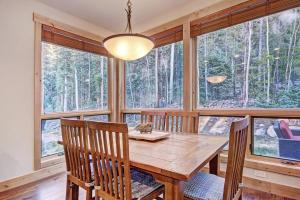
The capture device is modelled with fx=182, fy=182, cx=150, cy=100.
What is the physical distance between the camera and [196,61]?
2.85 meters

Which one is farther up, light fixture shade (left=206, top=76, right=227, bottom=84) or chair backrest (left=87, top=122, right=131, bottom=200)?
light fixture shade (left=206, top=76, right=227, bottom=84)

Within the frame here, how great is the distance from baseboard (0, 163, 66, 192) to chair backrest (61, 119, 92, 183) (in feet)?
4.29

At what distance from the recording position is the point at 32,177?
2479 mm

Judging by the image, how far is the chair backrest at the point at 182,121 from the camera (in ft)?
6.89

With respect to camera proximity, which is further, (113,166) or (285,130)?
(285,130)

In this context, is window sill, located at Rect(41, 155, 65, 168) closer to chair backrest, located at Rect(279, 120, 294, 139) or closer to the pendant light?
the pendant light

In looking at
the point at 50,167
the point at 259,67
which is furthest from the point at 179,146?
the point at 50,167

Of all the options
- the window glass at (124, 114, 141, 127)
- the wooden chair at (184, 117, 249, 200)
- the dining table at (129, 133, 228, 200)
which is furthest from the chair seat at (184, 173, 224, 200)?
the window glass at (124, 114, 141, 127)

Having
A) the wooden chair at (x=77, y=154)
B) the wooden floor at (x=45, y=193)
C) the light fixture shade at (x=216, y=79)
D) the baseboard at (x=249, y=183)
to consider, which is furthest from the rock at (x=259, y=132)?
the wooden chair at (x=77, y=154)

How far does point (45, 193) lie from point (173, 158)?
1.85m

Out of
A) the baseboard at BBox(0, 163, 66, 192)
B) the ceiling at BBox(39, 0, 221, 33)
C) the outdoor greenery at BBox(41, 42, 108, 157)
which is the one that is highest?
the ceiling at BBox(39, 0, 221, 33)

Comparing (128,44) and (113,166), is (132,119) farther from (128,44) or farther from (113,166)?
(113,166)

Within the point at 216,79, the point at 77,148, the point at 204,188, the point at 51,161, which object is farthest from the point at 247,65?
the point at 51,161

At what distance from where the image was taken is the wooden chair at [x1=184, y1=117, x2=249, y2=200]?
106cm
